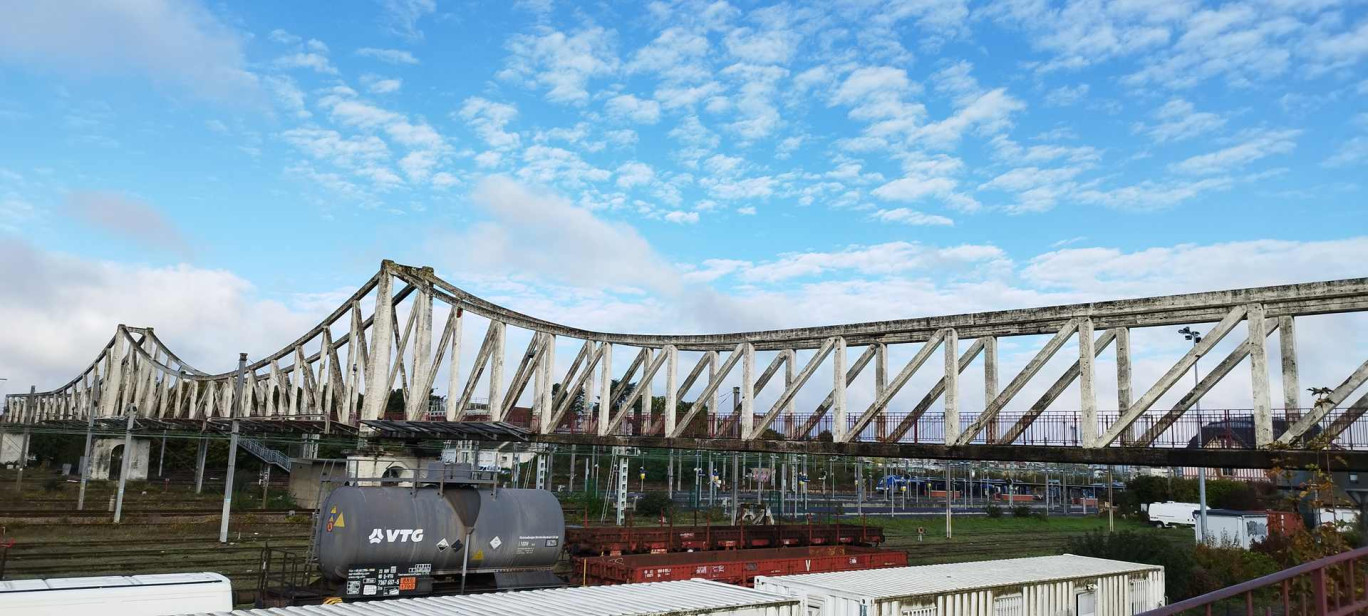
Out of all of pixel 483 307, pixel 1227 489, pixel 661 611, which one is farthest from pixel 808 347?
pixel 1227 489

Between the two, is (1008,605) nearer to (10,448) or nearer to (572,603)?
(572,603)

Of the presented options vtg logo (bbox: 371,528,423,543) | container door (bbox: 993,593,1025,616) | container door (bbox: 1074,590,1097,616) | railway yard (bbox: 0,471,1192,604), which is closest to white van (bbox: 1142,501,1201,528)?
railway yard (bbox: 0,471,1192,604)

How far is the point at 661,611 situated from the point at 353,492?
448 inches

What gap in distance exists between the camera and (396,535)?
22.3 meters

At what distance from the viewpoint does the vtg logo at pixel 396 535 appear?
866 inches

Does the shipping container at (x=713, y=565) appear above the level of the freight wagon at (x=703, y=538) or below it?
below

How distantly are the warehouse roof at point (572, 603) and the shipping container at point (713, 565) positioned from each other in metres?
9.67

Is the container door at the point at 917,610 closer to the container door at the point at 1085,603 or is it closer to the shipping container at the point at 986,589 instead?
the shipping container at the point at 986,589

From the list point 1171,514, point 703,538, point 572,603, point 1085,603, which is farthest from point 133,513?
point 1171,514

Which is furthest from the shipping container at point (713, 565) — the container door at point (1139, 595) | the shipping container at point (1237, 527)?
the shipping container at point (1237, 527)

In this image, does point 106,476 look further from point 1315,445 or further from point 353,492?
point 1315,445

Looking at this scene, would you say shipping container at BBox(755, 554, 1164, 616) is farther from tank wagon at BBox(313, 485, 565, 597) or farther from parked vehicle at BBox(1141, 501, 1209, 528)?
parked vehicle at BBox(1141, 501, 1209, 528)

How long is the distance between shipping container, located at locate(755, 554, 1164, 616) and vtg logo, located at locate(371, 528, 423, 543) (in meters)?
8.97

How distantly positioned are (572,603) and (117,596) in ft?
25.9
